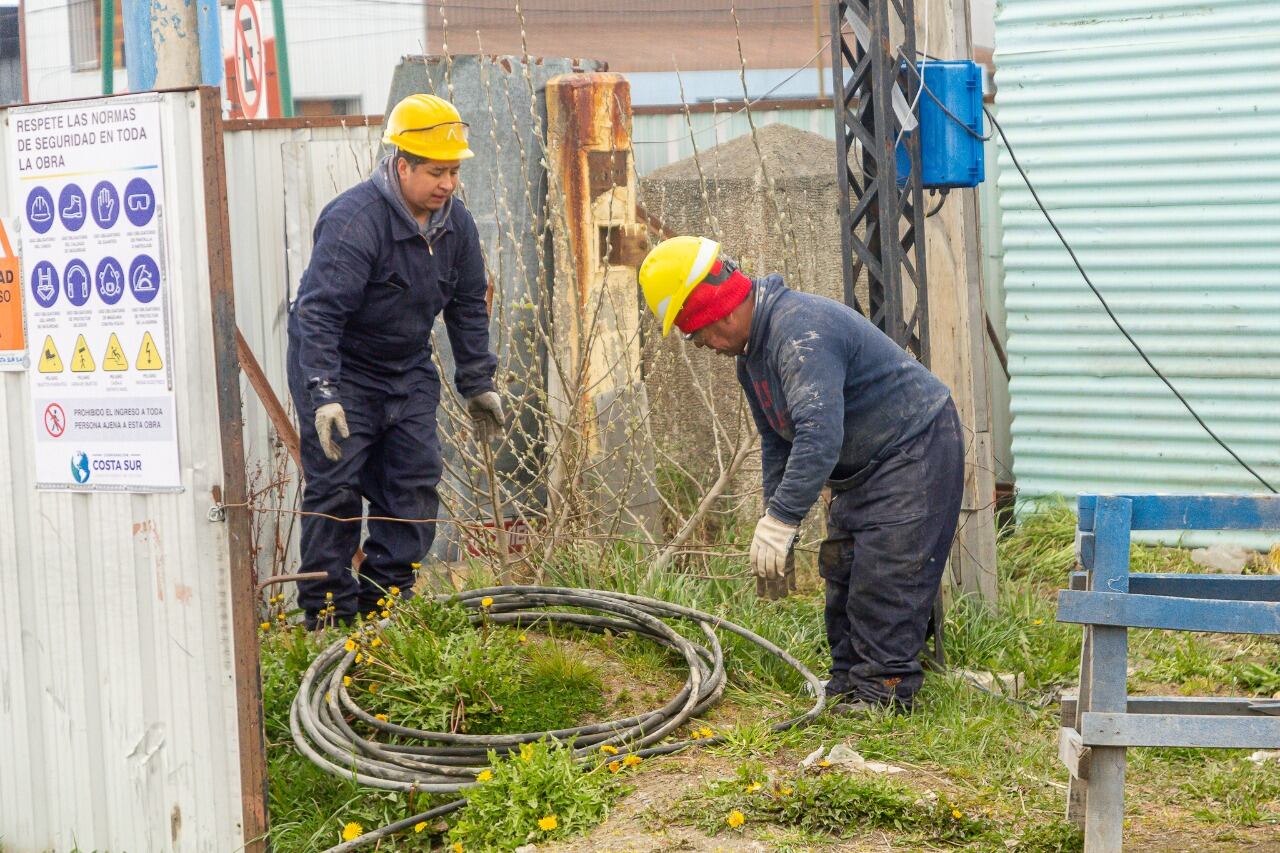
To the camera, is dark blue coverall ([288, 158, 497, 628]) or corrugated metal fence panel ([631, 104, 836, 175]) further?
corrugated metal fence panel ([631, 104, 836, 175])

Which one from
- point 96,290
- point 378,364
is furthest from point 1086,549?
point 378,364

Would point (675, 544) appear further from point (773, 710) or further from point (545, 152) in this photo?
point (545, 152)

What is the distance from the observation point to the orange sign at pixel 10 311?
4.50 m

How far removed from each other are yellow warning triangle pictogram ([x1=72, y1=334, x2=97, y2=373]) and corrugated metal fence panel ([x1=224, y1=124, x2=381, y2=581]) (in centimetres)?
372

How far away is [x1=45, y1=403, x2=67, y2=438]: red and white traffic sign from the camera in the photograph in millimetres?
4465

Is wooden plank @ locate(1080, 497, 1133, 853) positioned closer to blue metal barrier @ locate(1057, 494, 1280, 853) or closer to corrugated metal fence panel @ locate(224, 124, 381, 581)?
blue metal barrier @ locate(1057, 494, 1280, 853)

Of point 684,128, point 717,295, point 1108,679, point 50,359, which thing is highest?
point 684,128

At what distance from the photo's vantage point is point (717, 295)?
5098 mm

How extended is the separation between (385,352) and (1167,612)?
3.40m

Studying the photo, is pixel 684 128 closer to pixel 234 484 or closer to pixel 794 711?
pixel 794 711

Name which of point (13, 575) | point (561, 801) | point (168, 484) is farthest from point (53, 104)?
point (561, 801)

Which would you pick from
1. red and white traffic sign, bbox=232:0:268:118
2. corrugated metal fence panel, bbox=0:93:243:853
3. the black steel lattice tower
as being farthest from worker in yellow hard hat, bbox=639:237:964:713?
red and white traffic sign, bbox=232:0:268:118

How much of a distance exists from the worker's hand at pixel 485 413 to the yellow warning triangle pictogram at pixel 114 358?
7.64 feet

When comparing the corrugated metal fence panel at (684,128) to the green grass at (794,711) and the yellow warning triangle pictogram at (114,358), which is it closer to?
the green grass at (794,711)
